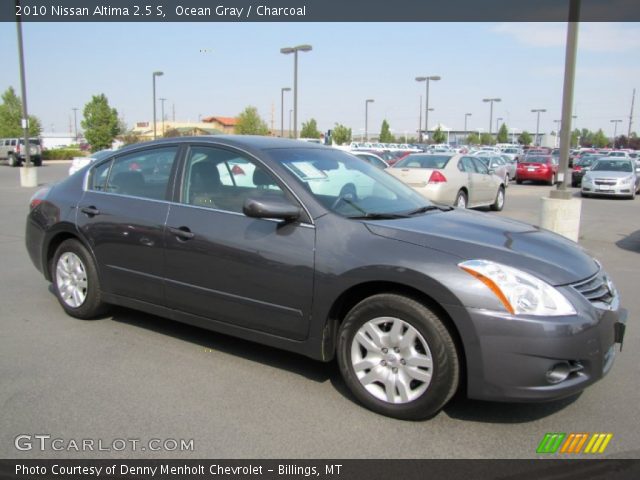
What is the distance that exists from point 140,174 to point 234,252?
1389mm

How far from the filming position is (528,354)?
10.00ft

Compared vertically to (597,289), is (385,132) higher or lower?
higher

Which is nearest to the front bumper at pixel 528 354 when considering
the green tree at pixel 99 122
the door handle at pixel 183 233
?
the door handle at pixel 183 233

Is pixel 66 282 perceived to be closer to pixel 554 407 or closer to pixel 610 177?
pixel 554 407

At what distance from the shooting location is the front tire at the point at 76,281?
16.2 ft

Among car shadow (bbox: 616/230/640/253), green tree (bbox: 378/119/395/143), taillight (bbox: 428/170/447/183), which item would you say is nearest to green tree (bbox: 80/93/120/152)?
green tree (bbox: 378/119/395/143)

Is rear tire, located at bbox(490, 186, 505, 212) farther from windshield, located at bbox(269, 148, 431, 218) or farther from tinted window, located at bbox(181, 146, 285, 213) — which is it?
tinted window, located at bbox(181, 146, 285, 213)

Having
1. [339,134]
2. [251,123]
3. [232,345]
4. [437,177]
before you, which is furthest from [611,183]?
[339,134]

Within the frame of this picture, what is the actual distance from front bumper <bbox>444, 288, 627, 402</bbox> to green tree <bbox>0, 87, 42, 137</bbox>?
6989 centimetres

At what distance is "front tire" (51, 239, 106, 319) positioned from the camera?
4.94 m

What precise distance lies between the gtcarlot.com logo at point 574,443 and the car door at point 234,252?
156 cm

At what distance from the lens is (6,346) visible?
4527 millimetres

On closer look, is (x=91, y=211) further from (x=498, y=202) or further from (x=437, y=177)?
(x=498, y=202)

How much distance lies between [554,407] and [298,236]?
195cm
